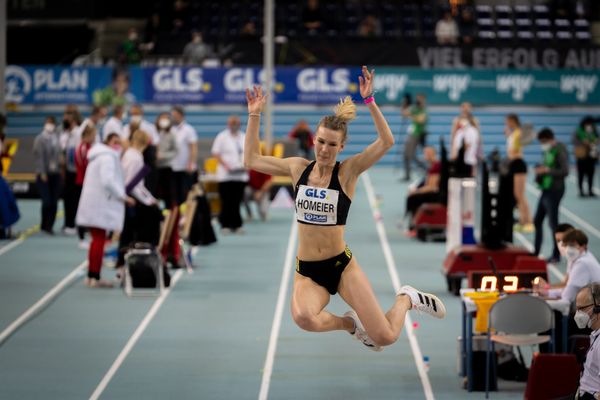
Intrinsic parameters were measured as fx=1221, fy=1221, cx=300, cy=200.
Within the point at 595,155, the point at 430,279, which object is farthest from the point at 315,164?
the point at 595,155

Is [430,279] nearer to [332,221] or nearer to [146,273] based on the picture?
[146,273]

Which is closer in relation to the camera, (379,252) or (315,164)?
(315,164)

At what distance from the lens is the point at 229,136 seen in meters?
18.7

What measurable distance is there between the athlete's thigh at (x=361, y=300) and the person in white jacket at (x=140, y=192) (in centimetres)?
651

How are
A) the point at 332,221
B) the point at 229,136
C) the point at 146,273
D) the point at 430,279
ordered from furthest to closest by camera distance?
the point at 229,136 < the point at 430,279 < the point at 146,273 < the point at 332,221

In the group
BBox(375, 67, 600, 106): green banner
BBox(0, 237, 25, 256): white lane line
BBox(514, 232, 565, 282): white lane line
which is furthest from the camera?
BBox(375, 67, 600, 106): green banner

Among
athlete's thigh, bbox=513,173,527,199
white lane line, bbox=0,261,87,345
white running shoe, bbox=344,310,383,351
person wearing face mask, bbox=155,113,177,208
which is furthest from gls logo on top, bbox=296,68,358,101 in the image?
white running shoe, bbox=344,310,383,351

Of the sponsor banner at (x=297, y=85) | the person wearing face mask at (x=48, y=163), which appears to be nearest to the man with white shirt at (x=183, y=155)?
the person wearing face mask at (x=48, y=163)

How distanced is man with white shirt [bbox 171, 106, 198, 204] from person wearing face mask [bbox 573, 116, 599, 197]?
8.23m

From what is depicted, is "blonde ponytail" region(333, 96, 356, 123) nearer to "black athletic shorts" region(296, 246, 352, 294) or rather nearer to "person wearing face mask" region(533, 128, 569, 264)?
"black athletic shorts" region(296, 246, 352, 294)

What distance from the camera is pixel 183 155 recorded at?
62.3 feet

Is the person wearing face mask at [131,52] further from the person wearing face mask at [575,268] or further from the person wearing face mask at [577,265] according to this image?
the person wearing face mask at [577,265]

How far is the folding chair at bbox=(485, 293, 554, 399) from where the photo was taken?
31.3ft

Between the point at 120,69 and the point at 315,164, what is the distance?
69.3ft
